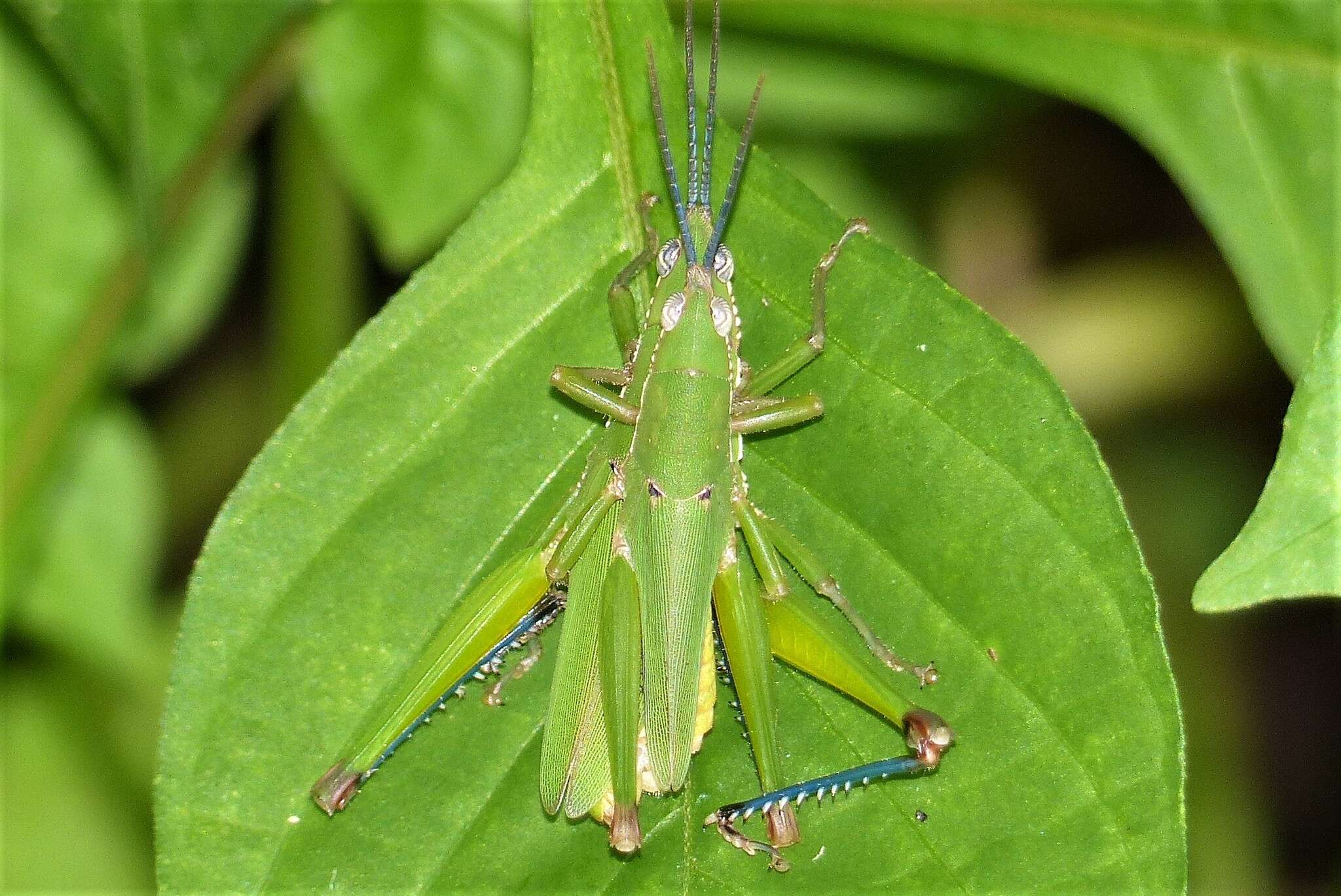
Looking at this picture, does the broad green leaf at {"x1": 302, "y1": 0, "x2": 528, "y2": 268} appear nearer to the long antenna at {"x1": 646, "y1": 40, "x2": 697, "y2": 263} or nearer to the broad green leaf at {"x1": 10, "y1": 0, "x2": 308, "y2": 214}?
the broad green leaf at {"x1": 10, "y1": 0, "x2": 308, "y2": 214}

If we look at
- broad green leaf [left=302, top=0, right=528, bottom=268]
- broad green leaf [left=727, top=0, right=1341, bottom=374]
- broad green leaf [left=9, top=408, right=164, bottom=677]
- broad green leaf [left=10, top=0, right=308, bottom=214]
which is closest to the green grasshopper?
broad green leaf [left=727, top=0, right=1341, bottom=374]

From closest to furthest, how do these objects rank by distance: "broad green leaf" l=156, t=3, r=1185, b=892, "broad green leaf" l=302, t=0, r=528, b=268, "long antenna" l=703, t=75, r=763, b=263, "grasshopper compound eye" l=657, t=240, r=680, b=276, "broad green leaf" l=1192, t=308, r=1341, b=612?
"broad green leaf" l=1192, t=308, r=1341, b=612 → "broad green leaf" l=156, t=3, r=1185, b=892 → "long antenna" l=703, t=75, r=763, b=263 → "grasshopper compound eye" l=657, t=240, r=680, b=276 → "broad green leaf" l=302, t=0, r=528, b=268

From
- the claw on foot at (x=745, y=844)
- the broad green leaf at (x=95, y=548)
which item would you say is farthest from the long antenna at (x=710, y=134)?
the broad green leaf at (x=95, y=548)

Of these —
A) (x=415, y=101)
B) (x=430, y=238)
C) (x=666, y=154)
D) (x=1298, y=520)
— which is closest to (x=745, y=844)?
(x=1298, y=520)

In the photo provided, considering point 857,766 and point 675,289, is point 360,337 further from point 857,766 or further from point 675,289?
point 857,766

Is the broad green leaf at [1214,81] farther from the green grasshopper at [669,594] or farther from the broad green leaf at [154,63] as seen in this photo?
the broad green leaf at [154,63]
